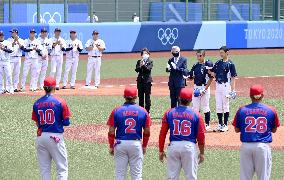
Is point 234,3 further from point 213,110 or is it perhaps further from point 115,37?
point 213,110

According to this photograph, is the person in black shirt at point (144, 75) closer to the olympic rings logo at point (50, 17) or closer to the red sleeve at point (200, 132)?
the red sleeve at point (200, 132)

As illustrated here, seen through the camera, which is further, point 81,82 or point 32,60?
point 81,82

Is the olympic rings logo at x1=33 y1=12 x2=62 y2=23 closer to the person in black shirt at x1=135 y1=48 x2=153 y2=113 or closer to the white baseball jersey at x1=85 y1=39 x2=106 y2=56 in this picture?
the white baseball jersey at x1=85 y1=39 x2=106 y2=56

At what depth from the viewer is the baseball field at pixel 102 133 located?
49.8 ft

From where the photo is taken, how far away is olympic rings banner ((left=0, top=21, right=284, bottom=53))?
39969 mm

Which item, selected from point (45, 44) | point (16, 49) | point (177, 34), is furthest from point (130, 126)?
point (177, 34)

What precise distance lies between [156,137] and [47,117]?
262 inches

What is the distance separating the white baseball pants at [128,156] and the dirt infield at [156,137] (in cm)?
566

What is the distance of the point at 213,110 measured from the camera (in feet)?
77.4

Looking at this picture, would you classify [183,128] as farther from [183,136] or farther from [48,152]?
[48,152]

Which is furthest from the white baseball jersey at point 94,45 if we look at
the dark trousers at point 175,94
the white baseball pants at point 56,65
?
the dark trousers at point 175,94

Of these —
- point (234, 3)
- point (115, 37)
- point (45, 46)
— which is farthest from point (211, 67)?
point (234, 3)

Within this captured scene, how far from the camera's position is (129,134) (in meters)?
12.1

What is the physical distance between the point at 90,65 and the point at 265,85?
6.51m
